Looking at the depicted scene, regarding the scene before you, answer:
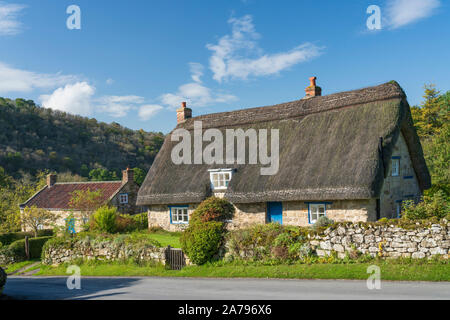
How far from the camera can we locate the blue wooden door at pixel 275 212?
1977 cm

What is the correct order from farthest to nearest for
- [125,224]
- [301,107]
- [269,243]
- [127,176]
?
[127,176]
[125,224]
[301,107]
[269,243]

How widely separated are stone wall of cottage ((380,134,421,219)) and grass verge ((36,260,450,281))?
6.45 m

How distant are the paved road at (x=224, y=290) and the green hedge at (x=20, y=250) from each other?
7461 mm

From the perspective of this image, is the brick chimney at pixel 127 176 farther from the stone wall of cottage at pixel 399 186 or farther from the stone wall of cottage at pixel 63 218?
the stone wall of cottage at pixel 399 186

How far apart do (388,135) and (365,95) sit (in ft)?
11.6

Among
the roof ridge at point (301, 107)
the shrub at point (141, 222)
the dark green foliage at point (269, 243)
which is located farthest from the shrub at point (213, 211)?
the shrub at point (141, 222)

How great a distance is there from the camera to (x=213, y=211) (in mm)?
20797

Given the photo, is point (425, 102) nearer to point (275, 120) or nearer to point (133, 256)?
point (275, 120)

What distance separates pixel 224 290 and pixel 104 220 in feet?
45.4

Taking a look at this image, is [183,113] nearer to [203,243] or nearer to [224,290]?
[203,243]

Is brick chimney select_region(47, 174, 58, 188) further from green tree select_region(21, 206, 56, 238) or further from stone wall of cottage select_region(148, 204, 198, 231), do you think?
stone wall of cottage select_region(148, 204, 198, 231)

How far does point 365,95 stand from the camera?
813 inches

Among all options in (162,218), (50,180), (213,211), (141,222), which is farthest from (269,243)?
(50,180)
